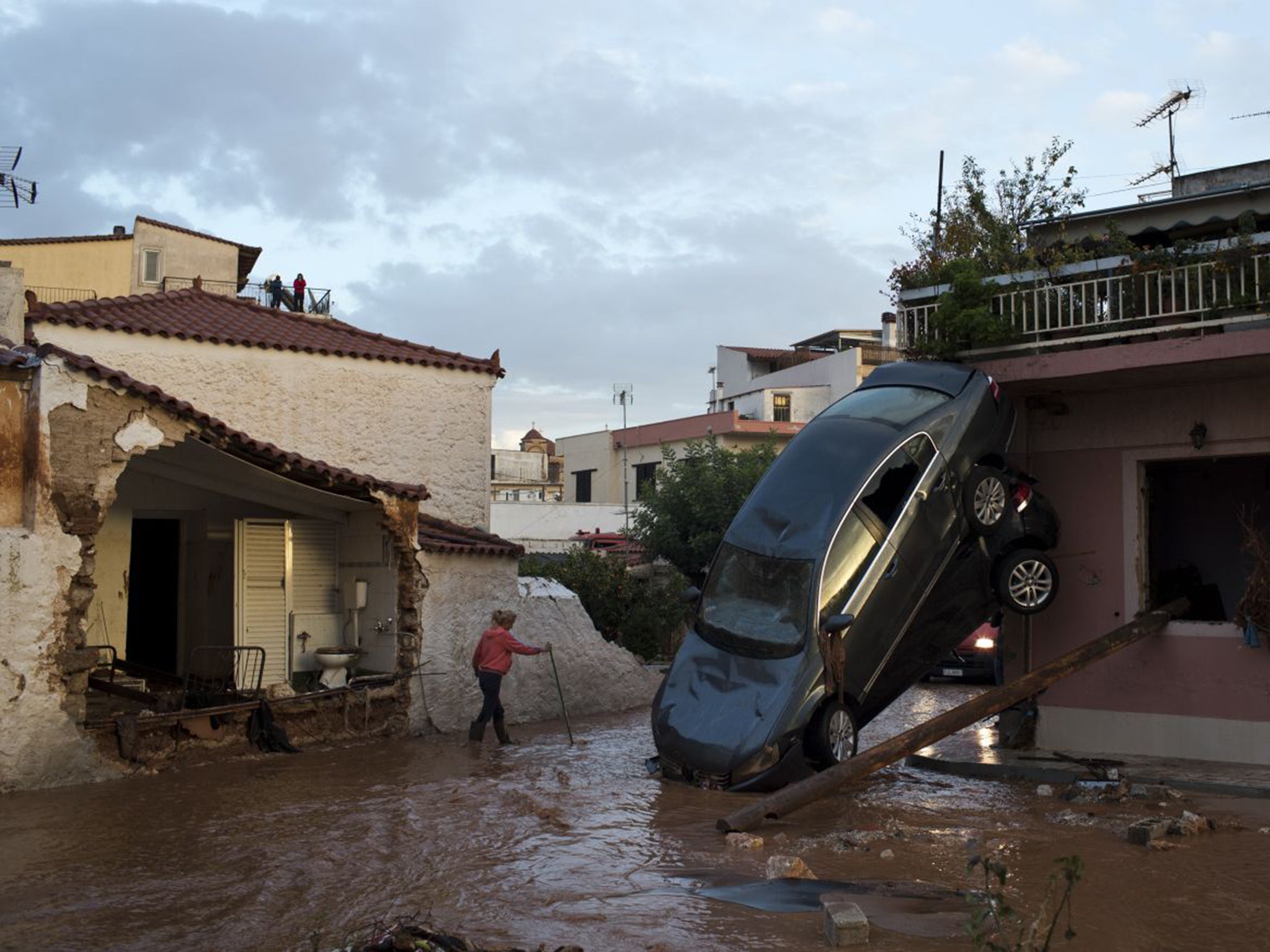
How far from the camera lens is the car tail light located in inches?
492

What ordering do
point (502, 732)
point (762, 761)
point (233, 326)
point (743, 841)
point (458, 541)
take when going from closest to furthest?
point (743, 841) < point (762, 761) < point (502, 732) < point (458, 541) < point (233, 326)

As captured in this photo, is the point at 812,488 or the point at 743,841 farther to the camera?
the point at 812,488

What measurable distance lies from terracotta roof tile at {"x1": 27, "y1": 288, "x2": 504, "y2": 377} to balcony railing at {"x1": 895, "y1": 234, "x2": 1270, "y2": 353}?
8078mm

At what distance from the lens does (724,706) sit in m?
11.0

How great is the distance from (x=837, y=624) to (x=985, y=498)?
7.54 ft

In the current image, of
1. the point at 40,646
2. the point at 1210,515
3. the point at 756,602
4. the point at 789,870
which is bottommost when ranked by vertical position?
the point at 789,870

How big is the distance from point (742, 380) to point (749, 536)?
4084 cm

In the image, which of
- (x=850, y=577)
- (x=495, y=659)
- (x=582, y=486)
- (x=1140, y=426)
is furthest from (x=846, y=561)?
(x=582, y=486)

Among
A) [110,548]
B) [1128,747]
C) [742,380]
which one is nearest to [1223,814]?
[1128,747]

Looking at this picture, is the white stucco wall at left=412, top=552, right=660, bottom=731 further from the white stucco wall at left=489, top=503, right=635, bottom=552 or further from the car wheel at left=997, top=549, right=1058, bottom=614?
the white stucco wall at left=489, top=503, right=635, bottom=552

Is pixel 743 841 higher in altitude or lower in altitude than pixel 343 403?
lower

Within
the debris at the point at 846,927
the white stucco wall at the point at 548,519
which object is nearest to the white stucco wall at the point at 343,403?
the debris at the point at 846,927

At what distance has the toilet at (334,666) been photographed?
1566cm

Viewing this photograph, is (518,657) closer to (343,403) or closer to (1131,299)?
(343,403)
